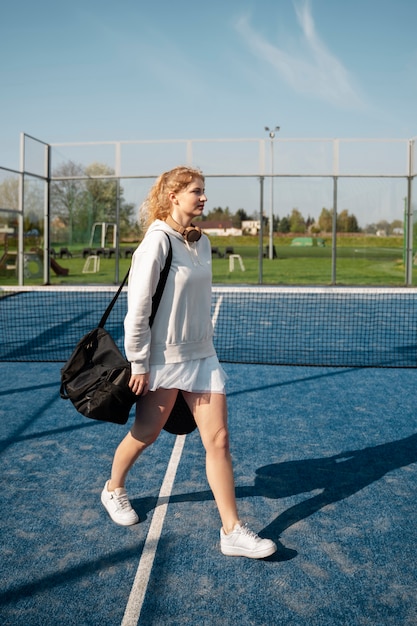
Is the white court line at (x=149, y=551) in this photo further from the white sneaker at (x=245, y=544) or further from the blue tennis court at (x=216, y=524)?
the white sneaker at (x=245, y=544)

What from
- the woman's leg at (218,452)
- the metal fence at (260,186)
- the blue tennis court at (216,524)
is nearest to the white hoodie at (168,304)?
the woman's leg at (218,452)

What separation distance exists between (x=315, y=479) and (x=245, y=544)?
1.18 m

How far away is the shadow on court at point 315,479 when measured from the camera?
372 cm

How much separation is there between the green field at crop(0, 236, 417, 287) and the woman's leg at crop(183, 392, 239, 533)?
14972 mm

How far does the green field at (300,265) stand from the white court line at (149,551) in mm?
14128

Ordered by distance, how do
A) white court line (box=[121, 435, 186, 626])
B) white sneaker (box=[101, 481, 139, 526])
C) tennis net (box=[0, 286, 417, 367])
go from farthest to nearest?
tennis net (box=[0, 286, 417, 367]) → white sneaker (box=[101, 481, 139, 526]) → white court line (box=[121, 435, 186, 626])

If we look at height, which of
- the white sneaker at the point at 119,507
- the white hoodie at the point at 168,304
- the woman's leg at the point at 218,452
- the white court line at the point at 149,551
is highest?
the white hoodie at the point at 168,304

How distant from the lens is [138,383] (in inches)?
125

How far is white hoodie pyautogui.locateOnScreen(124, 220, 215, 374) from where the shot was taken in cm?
308

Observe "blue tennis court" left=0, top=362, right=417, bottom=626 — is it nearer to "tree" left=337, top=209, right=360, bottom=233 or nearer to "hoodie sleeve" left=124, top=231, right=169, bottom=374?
"hoodie sleeve" left=124, top=231, right=169, bottom=374

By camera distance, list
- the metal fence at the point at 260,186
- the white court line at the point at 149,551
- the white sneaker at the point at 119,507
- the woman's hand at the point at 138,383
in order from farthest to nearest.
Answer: the metal fence at the point at 260,186 → the white sneaker at the point at 119,507 → the woman's hand at the point at 138,383 → the white court line at the point at 149,551

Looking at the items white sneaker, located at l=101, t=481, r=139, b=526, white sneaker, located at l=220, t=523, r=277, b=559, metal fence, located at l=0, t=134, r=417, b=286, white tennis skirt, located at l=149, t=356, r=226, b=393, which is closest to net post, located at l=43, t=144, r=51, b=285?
metal fence, located at l=0, t=134, r=417, b=286

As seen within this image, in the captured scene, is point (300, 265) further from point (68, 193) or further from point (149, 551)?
point (149, 551)

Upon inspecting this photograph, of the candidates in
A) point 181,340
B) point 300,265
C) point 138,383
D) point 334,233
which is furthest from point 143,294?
point 300,265
